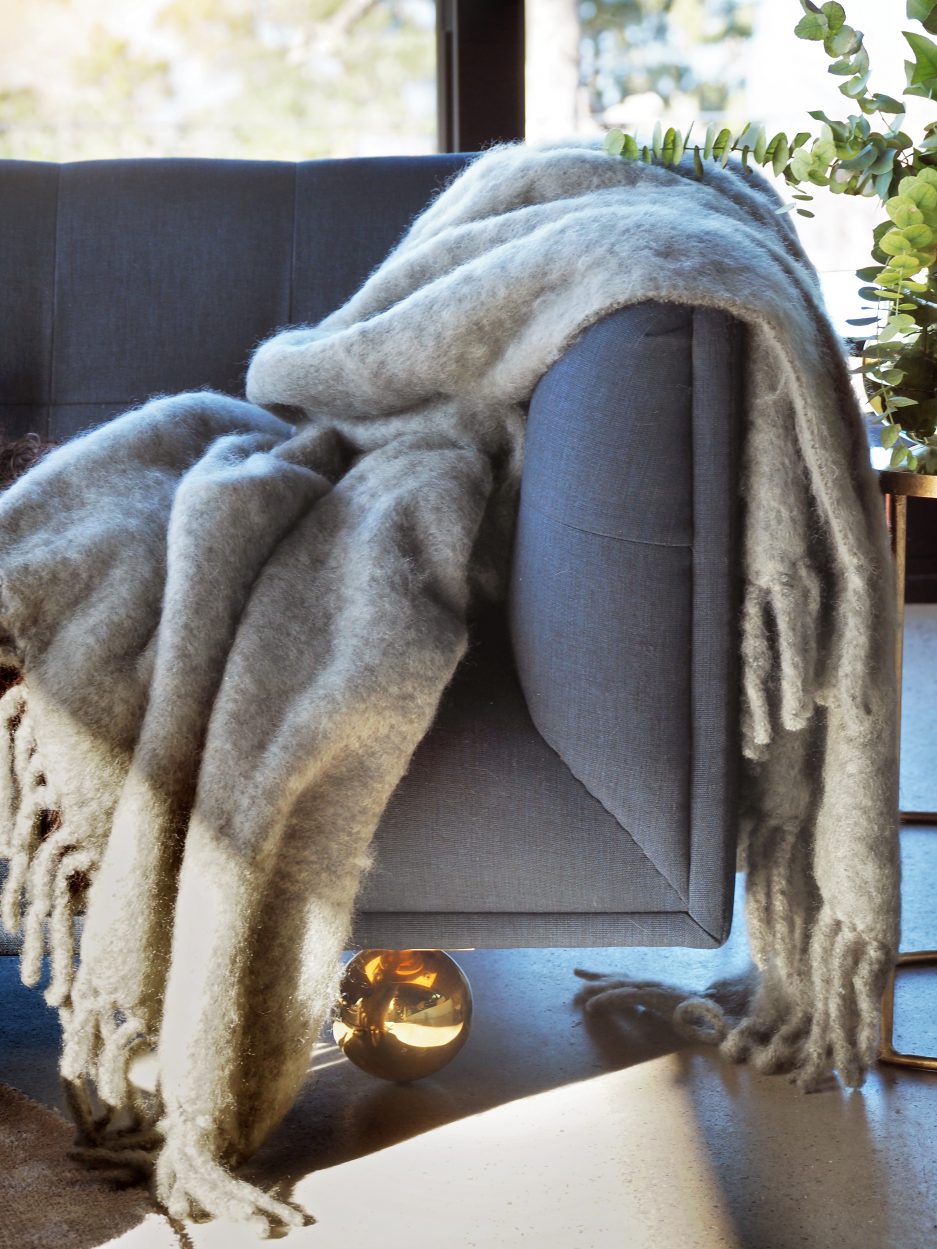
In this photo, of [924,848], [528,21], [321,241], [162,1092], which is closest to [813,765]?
[162,1092]

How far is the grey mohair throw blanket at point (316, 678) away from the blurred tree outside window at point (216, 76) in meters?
1.69

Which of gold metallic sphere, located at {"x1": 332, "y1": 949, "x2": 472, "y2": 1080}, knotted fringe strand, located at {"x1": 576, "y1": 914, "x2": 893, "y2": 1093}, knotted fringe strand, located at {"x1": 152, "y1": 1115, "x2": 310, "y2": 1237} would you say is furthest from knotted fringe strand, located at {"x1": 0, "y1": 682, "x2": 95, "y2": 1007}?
knotted fringe strand, located at {"x1": 576, "y1": 914, "x2": 893, "y2": 1093}

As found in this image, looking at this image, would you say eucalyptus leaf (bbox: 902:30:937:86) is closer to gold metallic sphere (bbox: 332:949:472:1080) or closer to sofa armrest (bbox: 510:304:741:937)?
sofa armrest (bbox: 510:304:741:937)

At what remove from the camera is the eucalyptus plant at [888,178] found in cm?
102

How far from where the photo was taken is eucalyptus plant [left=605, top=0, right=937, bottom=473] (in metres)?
1.02

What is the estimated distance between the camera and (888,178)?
1.07 m

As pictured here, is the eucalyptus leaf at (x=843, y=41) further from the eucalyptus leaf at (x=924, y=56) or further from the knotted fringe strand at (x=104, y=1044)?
the knotted fringe strand at (x=104, y=1044)

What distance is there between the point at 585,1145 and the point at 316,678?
0.48 meters

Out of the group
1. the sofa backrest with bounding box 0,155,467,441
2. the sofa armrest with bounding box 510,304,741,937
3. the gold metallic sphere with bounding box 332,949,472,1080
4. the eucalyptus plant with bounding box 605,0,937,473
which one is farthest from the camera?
the sofa backrest with bounding box 0,155,467,441

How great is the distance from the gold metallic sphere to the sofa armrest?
26 cm

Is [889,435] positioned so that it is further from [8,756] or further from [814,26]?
[8,756]

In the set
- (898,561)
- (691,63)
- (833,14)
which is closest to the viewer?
(833,14)

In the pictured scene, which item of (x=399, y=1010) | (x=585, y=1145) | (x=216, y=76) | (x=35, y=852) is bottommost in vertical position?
(x=585, y=1145)

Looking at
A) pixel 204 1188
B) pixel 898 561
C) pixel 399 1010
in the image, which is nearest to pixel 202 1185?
pixel 204 1188
